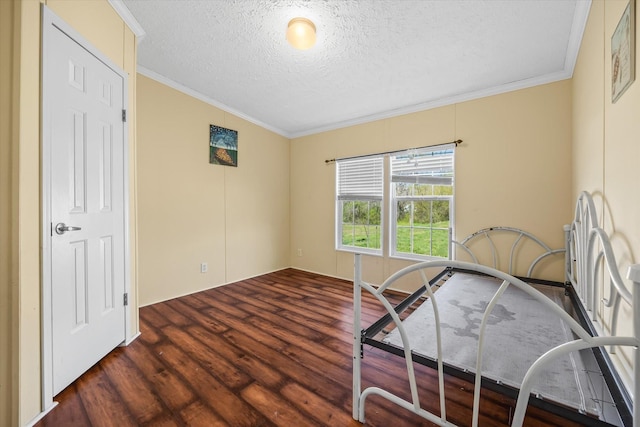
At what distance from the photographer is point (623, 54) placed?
3.57 feet

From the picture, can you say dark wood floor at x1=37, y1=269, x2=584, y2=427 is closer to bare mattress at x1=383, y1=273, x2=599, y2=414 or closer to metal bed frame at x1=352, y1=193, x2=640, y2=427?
metal bed frame at x1=352, y1=193, x2=640, y2=427

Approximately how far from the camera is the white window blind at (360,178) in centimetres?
363

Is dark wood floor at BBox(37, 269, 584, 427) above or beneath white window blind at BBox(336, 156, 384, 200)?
beneath

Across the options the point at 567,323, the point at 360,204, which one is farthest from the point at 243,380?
the point at 360,204

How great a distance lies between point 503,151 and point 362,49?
182 cm

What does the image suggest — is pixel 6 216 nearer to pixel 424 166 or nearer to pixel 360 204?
pixel 360 204

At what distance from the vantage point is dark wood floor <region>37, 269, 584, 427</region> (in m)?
1.33

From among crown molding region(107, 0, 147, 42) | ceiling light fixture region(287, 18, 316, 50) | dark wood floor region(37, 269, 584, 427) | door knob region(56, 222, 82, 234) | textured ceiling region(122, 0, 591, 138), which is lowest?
dark wood floor region(37, 269, 584, 427)

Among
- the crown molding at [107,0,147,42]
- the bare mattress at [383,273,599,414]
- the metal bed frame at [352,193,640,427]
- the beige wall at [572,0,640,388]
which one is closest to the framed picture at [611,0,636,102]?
the beige wall at [572,0,640,388]

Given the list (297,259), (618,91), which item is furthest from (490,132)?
(297,259)

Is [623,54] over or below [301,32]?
below

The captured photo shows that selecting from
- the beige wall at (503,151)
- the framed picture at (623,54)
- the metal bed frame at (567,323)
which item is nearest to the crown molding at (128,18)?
the metal bed frame at (567,323)

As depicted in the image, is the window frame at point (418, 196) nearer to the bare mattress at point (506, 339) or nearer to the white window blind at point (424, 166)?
the white window blind at point (424, 166)

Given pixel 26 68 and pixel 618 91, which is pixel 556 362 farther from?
pixel 26 68
